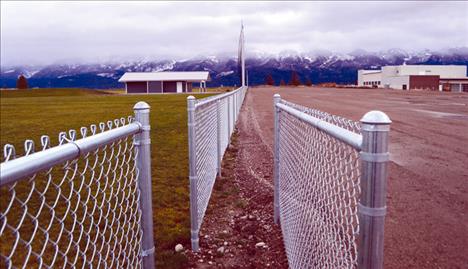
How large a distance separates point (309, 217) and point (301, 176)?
47 cm

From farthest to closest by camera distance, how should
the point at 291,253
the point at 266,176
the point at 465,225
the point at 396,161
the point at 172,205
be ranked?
the point at 396,161 < the point at 266,176 < the point at 172,205 < the point at 465,225 < the point at 291,253

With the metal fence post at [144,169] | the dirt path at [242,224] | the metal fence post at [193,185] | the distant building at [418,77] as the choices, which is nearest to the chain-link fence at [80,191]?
the metal fence post at [144,169]

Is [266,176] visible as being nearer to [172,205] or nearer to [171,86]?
[172,205]

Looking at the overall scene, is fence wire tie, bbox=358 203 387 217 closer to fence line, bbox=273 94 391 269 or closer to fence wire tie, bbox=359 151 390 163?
fence line, bbox=273 94 391 269

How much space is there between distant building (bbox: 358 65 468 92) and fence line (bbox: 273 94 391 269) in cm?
8868

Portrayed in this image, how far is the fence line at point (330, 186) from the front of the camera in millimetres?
1723

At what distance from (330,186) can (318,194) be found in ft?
0.95

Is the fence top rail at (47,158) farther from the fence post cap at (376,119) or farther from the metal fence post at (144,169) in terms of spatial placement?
the fence post cap at (376,119)

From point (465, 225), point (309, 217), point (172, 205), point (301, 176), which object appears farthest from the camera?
point (172, 205)

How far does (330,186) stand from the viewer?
116 inches

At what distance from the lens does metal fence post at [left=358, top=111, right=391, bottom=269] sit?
170 centimetres

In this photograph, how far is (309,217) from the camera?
3.47m

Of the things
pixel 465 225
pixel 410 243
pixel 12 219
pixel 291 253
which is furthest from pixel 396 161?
pixel 12 219

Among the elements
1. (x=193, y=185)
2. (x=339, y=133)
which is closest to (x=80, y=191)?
(x=339, y=133)
